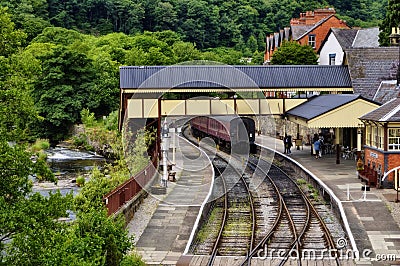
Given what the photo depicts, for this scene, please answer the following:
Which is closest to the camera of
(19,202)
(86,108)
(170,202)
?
(19,202)

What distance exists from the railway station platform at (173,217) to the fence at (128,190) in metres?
0.71

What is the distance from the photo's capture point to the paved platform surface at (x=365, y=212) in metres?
15.8

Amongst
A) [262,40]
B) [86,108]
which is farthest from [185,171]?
[262,40]

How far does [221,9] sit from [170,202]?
96427 mm

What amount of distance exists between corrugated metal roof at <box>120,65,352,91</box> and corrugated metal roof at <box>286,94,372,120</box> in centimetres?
101

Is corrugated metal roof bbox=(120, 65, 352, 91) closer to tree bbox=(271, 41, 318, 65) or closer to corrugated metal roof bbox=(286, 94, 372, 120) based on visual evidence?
corrugated metal roof bbox=(286, 94, 372, 120)

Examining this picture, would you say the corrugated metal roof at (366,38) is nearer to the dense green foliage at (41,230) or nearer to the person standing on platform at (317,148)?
the person standing on platform at (317,148)

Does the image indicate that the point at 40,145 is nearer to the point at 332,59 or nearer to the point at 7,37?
the point at 332,59

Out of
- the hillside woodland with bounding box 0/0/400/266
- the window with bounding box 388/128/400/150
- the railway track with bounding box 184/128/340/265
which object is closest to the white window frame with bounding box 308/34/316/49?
the hillside woodland with bounding box 0/0/400/266

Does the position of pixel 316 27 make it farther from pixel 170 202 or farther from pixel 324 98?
pixel 170 202

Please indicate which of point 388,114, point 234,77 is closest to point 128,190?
point 388,114

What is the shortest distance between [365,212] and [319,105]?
14.1 meters

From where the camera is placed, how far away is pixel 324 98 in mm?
35500

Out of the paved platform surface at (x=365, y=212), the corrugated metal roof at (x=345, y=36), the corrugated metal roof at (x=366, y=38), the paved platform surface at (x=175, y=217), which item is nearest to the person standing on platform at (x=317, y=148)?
the paved platform surface at (x=365, y=212)
